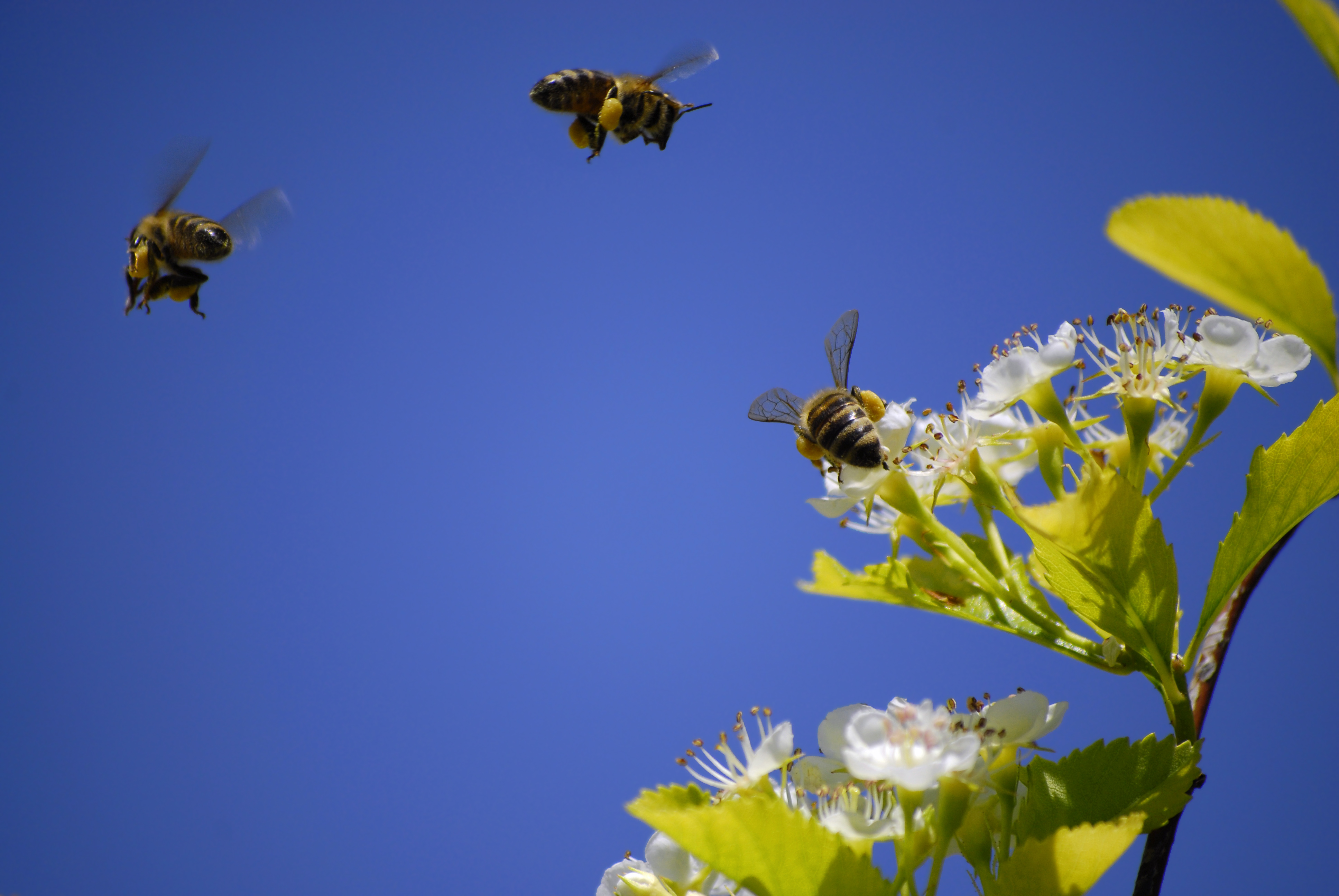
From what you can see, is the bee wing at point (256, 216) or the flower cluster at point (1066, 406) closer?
the flower cluster at point (1066, 406)

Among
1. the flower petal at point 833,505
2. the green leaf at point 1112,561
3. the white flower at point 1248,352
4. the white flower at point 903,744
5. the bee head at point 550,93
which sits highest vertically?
the bee head at point 550,93

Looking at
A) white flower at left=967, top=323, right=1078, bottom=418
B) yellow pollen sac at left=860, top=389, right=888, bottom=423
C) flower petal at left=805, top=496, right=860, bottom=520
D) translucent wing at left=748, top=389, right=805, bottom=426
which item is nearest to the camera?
white flower at left=967, top=323, right=1078, bottom=418

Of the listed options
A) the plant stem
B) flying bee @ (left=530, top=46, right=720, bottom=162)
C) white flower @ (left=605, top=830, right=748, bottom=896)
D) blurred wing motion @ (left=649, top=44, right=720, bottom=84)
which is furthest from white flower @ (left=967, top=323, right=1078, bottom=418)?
blurred wing motion @ (left=649, top=44, right=720, bottom=84)

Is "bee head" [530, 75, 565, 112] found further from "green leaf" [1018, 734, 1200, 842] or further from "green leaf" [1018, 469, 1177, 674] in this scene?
"green leaf" [1018, 734, 1200, 842]

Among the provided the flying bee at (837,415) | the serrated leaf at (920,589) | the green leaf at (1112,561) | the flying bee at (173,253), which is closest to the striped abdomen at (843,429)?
the flying bee at (837,415)

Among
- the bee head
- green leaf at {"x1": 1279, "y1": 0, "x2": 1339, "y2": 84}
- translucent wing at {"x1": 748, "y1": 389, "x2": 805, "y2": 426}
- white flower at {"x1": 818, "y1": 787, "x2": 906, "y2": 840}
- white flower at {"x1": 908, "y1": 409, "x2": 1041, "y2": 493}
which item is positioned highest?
the bee head

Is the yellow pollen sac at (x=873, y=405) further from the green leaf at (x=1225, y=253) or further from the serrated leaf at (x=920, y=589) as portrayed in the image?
the green leaf at (x=1225, y=253)
